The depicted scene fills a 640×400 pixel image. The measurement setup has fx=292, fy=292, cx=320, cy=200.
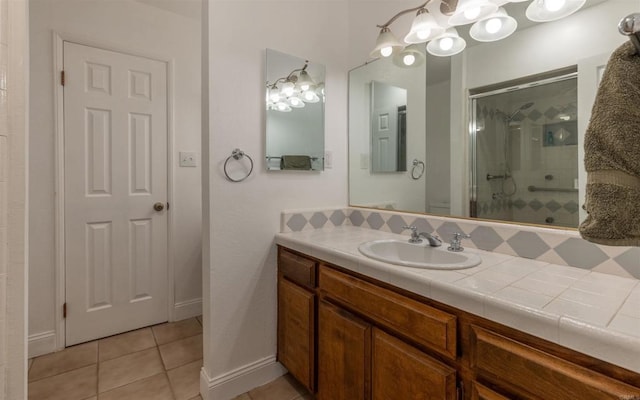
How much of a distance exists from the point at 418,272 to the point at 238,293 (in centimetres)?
99

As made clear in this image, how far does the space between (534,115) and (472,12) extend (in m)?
0.50

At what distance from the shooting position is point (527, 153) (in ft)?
3.97

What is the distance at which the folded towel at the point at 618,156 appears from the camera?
1.76 ft

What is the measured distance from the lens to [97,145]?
79.3 inches

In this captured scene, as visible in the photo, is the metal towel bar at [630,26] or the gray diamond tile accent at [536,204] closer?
the metal towel bar at [630,26]

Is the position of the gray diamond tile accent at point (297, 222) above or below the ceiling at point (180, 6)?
below

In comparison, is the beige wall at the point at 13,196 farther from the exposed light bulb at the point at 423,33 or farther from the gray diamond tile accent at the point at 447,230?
the gray diamond tile accent at the point at 447,230

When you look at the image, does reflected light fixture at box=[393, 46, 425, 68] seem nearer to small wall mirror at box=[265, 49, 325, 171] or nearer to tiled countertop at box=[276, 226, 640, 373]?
small wall mirror at box=[265, 49, 325, 171]

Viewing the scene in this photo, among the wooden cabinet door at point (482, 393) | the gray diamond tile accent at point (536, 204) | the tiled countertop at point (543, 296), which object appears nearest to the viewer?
the tiled countertop at point (543, 296)

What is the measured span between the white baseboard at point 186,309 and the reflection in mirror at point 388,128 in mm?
1812

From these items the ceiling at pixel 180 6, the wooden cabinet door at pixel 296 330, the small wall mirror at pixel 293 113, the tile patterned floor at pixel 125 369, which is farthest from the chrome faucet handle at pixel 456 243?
the ceiling at pixel 180 6

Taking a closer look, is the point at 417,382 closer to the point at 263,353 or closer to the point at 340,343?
the point at 340,343

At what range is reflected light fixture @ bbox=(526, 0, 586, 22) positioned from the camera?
1.05 meters

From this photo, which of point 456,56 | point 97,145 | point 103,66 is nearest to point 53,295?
point 97,145
